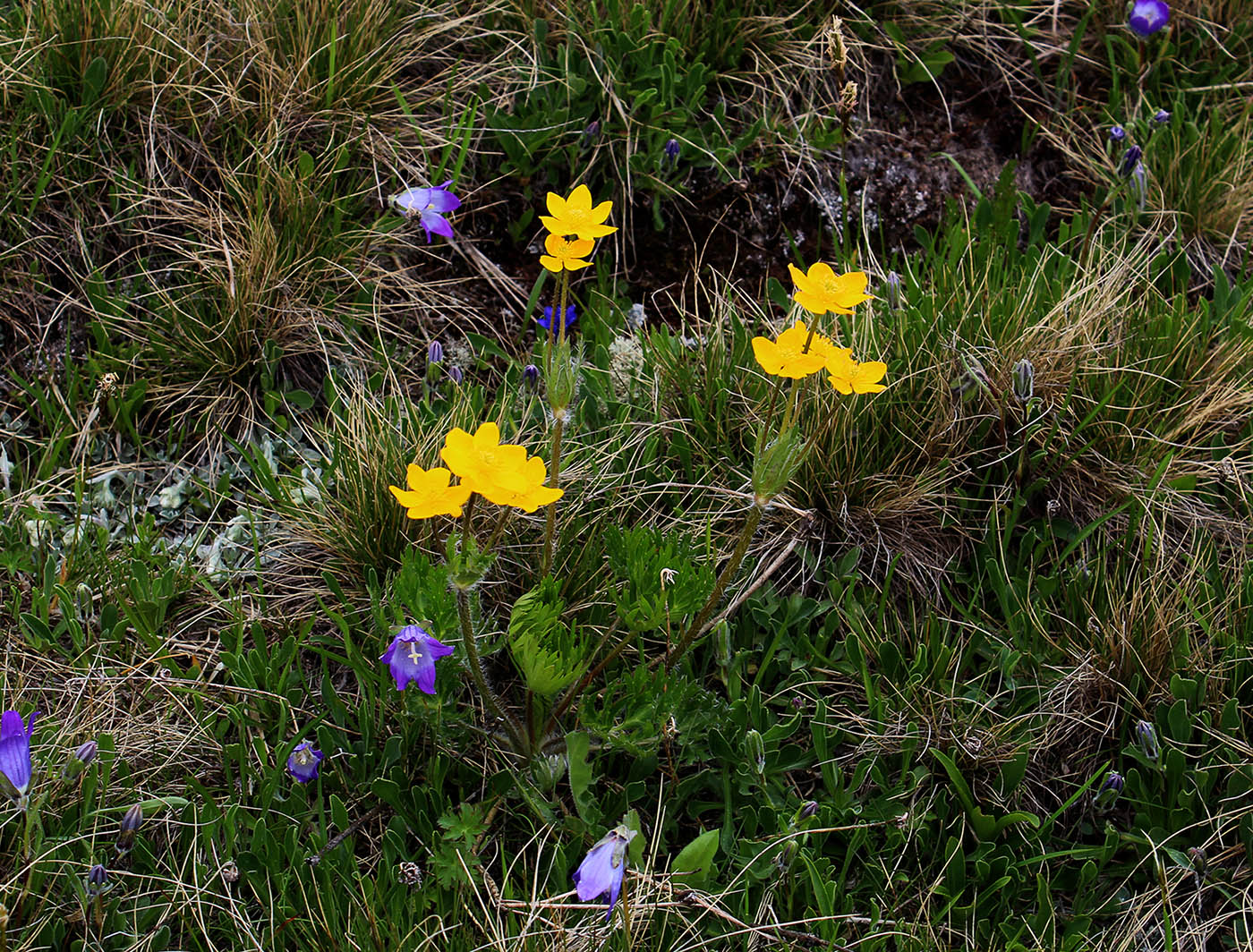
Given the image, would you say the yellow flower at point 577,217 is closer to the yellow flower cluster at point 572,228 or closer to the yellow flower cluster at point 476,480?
the yellow flower cluster at point 572,228

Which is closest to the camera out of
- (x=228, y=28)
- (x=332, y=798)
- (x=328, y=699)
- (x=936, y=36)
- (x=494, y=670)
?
(x=332, y=798)

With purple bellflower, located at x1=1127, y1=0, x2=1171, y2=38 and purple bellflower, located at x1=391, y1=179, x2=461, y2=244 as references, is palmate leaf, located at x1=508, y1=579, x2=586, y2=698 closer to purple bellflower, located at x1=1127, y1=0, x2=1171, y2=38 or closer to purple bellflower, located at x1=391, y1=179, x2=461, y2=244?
purple bellflower, located at x1=391, y1=179, x2=461, y2=244

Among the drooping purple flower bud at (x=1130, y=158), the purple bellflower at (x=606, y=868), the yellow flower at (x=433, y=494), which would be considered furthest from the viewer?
the drooping purple flower bud at (x=1130, y=158)

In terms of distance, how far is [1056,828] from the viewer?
2209mm

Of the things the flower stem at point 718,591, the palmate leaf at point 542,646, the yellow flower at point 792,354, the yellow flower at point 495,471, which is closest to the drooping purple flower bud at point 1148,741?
the flower stem at point 718,591

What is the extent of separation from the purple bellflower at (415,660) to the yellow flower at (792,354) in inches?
28.6

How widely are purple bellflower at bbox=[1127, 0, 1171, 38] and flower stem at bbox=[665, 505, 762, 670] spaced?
2325 millimetres

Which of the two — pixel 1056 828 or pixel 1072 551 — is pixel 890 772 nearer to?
pixel 1056 828

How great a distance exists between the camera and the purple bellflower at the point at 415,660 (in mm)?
1975

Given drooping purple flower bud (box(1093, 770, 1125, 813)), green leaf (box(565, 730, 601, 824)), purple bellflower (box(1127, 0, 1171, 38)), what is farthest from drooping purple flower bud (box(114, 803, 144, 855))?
purple bellflower (box(1127, 0, 1171, 38))

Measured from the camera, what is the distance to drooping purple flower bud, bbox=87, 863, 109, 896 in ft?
6.12

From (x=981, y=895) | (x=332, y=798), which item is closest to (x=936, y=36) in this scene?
(x=981, y=895)

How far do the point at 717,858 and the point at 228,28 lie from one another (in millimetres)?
2544

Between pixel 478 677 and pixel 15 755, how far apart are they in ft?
2.47
